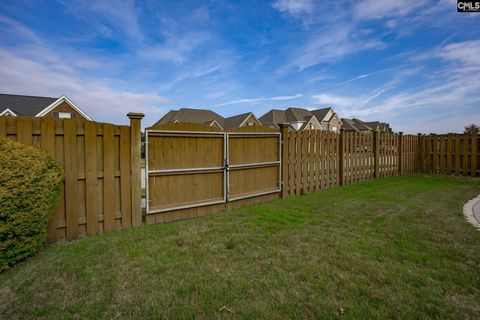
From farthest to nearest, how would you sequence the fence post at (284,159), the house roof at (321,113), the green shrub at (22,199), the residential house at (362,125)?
the residential house at (362,125) → the house roof at (321,113) → the fence post at (284,159) → the green shrub at (22,199)

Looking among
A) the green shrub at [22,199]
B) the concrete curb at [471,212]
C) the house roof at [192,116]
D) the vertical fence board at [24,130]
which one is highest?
the house roof at [192,116]

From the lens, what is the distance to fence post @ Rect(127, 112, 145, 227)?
4.06m

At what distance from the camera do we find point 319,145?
297 inches

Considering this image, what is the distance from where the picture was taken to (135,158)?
4113 mm

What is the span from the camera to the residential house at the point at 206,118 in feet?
125

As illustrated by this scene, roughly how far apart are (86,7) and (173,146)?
4.97 meters

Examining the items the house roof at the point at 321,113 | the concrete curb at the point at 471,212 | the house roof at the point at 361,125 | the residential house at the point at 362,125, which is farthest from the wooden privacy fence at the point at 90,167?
the house roof at the point at 361,125

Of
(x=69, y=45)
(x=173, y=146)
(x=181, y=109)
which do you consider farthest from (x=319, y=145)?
(x=181, y=109)

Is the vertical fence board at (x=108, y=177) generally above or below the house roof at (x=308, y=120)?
below

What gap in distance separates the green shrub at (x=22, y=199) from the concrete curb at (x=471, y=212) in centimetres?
666

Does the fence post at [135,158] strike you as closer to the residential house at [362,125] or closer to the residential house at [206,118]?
the residential house at [206,118]

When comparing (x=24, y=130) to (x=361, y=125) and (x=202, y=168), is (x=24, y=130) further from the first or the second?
(x=361, y=125)

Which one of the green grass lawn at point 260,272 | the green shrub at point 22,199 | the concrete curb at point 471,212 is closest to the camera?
the green grass lawn at point 260,272

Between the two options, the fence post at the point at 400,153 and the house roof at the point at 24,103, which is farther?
the house roof at the point at 24,103
